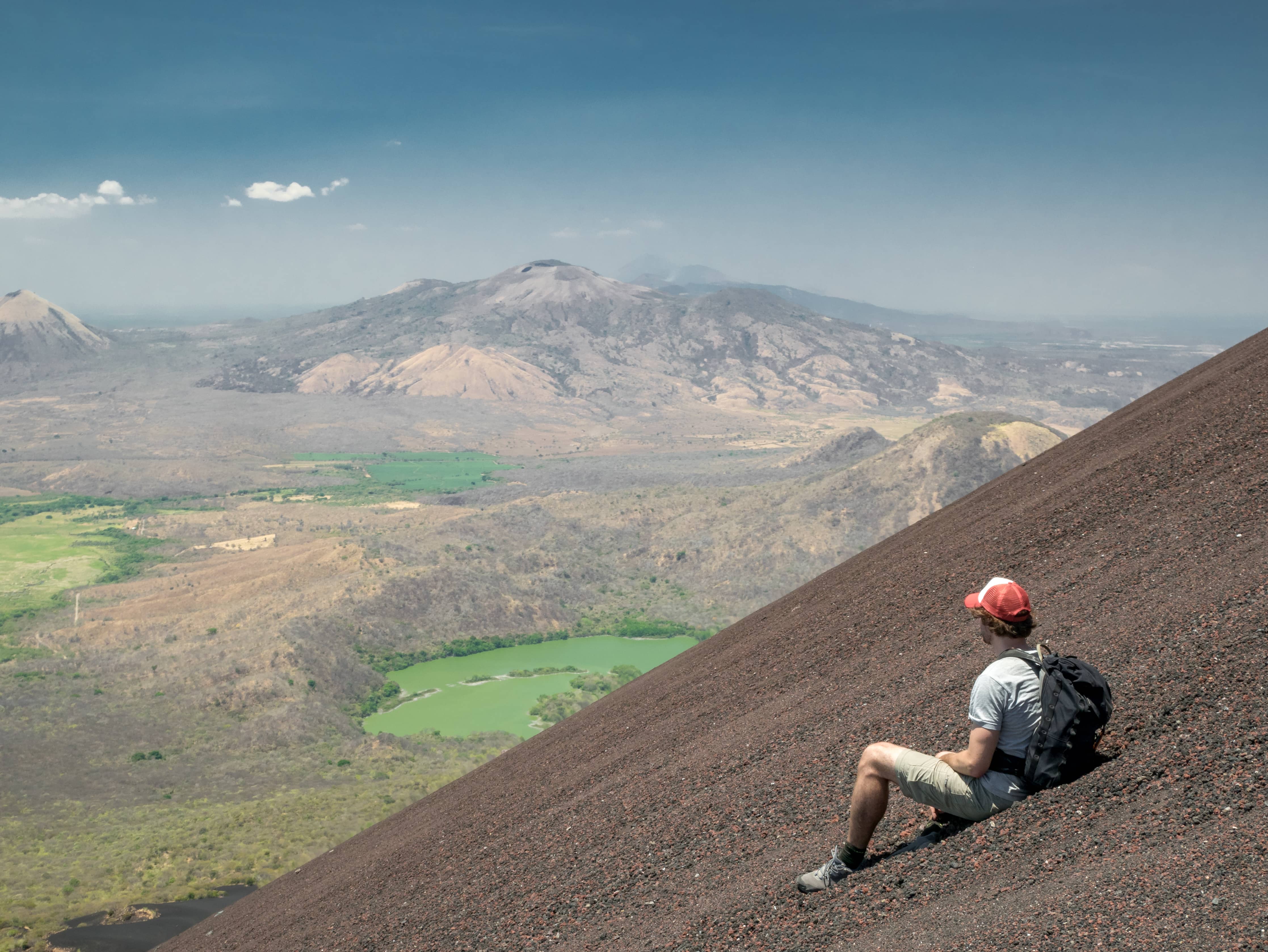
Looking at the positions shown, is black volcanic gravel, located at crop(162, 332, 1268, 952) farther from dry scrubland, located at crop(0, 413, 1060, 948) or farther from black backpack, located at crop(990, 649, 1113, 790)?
dry scrubland, located at crop(0, 413, 1060, 948)

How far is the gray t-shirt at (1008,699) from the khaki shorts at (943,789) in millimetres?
442

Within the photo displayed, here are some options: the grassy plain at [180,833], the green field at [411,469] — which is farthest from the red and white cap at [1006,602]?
the green field at [411,469]

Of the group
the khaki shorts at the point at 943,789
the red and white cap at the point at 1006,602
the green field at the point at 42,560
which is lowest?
the green field at the point at 42,560

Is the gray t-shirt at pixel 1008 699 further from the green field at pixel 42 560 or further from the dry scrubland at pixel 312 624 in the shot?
the green field at pixel 42 560

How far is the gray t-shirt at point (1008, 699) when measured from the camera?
17.3 feet

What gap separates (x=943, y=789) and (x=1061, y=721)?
86 cm

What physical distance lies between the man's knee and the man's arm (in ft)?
1.08

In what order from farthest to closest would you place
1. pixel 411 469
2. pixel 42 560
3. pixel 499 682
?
pixel 411 469 < pixel 42 560 < pixel 499 682

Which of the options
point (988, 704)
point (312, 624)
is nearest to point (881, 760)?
point (988, 704)

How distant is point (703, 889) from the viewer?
24.2 feet

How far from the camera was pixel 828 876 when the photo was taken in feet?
20.6

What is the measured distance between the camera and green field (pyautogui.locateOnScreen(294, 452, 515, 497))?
12306cm

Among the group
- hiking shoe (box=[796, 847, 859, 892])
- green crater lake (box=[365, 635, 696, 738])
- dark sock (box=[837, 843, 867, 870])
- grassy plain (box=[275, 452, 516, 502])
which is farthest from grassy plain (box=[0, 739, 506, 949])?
grassy plain (box=[275, 452, 516, 502])

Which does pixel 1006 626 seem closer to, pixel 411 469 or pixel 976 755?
pixel 976 755
